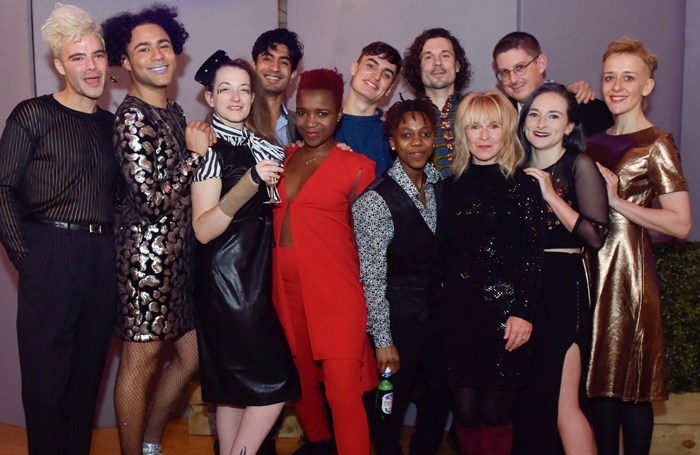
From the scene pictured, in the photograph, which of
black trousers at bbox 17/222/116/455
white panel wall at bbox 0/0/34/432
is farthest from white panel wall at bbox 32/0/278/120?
black trousers at bbox 17/222/116/455

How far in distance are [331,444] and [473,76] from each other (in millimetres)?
2623

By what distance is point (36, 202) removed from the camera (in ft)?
7.81

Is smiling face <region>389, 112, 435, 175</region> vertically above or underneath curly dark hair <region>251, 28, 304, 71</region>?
underneath

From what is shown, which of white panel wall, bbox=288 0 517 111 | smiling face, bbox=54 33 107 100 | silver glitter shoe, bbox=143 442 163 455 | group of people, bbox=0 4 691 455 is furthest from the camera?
white panel wall, bbox=288 0 517 111

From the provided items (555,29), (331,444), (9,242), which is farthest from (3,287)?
(555,29)

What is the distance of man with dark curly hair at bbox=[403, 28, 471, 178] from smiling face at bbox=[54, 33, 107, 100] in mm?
1756

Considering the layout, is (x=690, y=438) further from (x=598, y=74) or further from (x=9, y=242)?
(x=9, y=242)

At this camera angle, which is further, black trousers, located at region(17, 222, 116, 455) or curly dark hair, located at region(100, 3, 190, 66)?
curly dark hair, located at region(100, 3, 190, 66)

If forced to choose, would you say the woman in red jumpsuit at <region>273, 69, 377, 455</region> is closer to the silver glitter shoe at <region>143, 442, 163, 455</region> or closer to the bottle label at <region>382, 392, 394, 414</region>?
the bottle label at <region>382, 392, 394, 414</region>

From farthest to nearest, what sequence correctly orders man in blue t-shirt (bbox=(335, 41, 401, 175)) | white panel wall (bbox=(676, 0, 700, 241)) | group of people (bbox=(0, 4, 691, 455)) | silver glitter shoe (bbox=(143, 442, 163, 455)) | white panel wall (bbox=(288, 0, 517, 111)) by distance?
1. white panel wall (bbox=(676, 0, 700, 241))
2. white panel wall (bbox=(288, 0, 517, 111))
3. man in blue t-shirt (bbox=(335, 41, 401, 175))
4. silver glitter shoe (bbox=(143, 442, 163, 455))
5. group of people (bbox=(0, 4, 691, 455))

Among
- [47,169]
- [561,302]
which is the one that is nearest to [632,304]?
[561,302]

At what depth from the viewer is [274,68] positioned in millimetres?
3326

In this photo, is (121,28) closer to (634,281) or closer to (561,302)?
(561,302)

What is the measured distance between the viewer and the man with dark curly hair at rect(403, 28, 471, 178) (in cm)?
310
